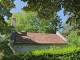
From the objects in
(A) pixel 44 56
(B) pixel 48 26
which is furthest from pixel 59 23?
(A) pixel 44 56

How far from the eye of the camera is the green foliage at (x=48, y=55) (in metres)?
17.6

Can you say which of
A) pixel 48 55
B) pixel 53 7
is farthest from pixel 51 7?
pixel 48 55

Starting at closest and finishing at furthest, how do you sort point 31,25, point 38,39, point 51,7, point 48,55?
point 51,7 → point 48,55 → point 38,39 → point 31,25

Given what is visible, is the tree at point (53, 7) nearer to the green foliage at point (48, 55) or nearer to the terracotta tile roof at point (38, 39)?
the green foliage at point (48, 55)

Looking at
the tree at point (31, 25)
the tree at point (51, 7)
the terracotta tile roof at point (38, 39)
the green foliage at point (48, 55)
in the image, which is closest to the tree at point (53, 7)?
the tree at point (51, 7)

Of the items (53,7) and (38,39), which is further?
(38,39)

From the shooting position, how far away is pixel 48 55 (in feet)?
58.7

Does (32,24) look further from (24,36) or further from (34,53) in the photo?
(34,53)

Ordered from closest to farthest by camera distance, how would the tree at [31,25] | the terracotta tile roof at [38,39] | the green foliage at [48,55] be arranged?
the green foliage at [48,55]
the terracotta tile roof at [38,39]
the tree at [31,25]

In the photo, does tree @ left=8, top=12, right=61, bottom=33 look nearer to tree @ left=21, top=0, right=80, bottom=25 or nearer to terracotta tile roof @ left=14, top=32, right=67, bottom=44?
terracotta tile roof @ left=14, top=32, right=67, bottom=44

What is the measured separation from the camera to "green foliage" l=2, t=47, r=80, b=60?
1756 cm

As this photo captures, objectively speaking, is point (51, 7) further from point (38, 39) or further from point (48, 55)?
point (38, 39)

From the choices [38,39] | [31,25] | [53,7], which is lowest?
[38,39]

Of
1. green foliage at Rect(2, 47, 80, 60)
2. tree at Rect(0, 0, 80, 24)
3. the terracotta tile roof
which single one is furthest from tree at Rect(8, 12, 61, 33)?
tree at Rect(0, 0, 80, 24)
